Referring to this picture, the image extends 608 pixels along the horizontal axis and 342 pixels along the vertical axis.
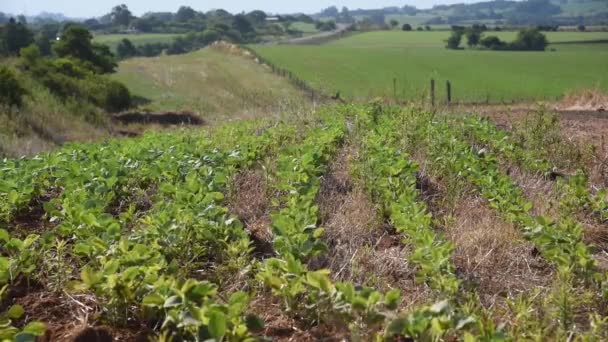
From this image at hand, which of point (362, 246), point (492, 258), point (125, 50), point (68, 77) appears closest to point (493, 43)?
point (125, 50)

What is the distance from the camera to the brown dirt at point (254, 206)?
3805 mm

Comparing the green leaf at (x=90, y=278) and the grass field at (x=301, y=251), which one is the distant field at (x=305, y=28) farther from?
the green leaf at (x=90, y=278)

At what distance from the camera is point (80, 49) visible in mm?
40844

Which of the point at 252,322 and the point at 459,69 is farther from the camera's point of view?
the point at 459,69

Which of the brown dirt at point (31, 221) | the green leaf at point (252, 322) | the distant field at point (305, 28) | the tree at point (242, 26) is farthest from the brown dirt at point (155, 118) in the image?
the distant field at point (305, 28)

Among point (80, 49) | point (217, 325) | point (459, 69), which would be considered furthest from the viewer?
point (459, 69)

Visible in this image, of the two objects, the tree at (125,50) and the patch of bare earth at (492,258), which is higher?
the patch of bare earth at (492,258)

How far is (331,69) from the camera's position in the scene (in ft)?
159

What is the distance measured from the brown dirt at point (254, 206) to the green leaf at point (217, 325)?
1.57 m

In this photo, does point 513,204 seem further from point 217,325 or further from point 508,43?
point 508,43

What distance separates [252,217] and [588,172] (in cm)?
393

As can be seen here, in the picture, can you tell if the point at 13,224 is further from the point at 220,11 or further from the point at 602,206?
the point at 220,11

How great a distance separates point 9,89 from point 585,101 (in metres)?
17.0

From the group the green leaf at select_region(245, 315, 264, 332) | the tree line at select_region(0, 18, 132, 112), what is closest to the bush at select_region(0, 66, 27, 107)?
the tree line at select_region(0, 18, 132, 112)
